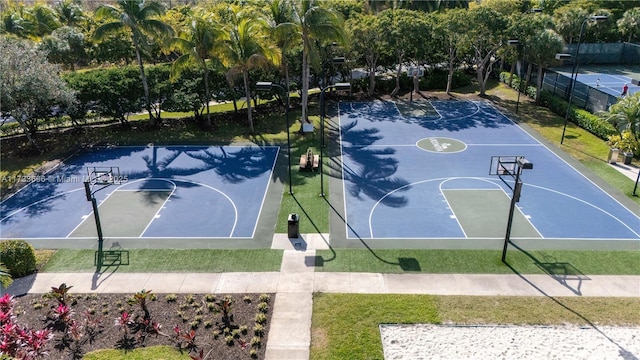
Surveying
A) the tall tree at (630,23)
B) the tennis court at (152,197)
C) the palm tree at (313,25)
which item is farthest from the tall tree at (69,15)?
the tall tree at (630,23)

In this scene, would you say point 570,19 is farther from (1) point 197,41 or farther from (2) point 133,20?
(2) point 133,20

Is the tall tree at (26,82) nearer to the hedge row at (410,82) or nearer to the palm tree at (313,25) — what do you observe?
the palm tree at (313,25)

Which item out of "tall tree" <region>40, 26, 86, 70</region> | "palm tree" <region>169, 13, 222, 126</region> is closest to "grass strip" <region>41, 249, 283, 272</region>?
"palm tree" <region>169, 13, 222, 126</region>

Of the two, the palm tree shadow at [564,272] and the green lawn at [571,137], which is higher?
the green lawn at [571,137]

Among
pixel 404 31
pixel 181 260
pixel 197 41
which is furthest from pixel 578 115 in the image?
pixel 181 260

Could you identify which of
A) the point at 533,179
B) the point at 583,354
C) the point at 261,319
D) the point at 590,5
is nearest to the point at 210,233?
the point at 261,319

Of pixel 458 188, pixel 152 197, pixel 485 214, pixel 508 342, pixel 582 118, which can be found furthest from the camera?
pixel 582 118

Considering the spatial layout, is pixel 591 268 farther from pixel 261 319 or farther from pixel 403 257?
pixel 261 319
